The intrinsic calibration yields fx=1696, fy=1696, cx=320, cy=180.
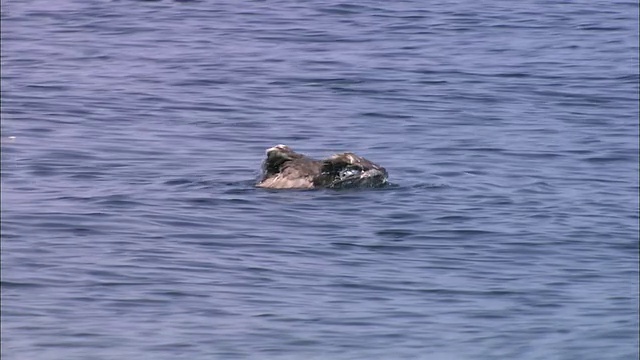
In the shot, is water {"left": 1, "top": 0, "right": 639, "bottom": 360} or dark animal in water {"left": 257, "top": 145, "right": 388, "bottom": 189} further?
dark animal in water {"left": 257, "top": 145, "right": 388, "bottom": 189}

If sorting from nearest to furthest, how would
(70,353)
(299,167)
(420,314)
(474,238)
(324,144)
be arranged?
1. (70,353)
2. (420,314)
3. (474,238)
4. (299,167)
5. (324,144)

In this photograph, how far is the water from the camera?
40.0ft

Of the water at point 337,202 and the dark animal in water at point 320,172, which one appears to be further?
the dark animal in water at point 320,172

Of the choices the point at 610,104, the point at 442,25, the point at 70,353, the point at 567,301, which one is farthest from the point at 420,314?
the point at 442,25

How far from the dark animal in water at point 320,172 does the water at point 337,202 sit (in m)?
0.28

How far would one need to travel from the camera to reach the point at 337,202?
17.7 m

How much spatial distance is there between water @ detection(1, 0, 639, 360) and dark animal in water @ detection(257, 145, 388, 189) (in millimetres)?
282

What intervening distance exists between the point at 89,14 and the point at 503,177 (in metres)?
14.5

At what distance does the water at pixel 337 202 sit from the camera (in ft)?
40.0

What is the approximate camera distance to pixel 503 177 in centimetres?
1914

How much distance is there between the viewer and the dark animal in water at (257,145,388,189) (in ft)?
60.8

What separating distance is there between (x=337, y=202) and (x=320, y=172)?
1.11 meters

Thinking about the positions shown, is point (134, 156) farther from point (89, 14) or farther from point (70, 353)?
point (89, 14)

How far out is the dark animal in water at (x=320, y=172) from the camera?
18.5m
